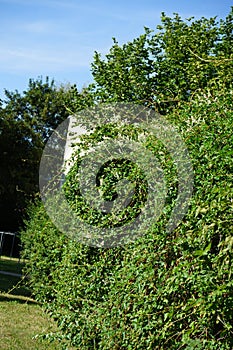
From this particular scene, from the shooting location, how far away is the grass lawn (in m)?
7.19

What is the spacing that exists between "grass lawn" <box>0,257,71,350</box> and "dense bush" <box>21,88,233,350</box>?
870 millimetres

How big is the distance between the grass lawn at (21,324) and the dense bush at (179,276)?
2.86ft

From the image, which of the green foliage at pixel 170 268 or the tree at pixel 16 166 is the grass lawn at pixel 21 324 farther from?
the tree at pixel 16 166

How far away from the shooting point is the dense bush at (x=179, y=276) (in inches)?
Result: 132

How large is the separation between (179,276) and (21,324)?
5885mm

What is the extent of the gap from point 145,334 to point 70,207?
1951mm

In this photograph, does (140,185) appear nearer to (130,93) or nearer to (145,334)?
(145,334)

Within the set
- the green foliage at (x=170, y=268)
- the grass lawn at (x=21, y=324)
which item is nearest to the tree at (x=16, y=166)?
the grass lawn at (x=21, y=324)

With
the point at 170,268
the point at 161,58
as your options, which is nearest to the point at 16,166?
the point at 161,58

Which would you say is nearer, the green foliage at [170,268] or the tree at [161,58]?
the green foliage at [170,268]

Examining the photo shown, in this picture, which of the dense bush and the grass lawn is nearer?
the dense bush

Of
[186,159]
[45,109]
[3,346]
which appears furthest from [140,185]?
[45,109]

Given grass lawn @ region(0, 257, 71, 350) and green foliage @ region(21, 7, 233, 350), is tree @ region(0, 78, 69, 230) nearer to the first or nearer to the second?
grass lawn @ region(0, 257, 71, 350)

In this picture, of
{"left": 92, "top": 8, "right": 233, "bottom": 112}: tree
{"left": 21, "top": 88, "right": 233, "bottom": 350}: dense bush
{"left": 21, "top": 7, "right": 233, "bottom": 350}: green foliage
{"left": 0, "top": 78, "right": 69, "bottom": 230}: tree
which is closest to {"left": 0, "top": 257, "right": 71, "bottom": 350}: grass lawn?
{"left": 21, "top": 7, "right": 233, "bottom": 350}: green foliage
